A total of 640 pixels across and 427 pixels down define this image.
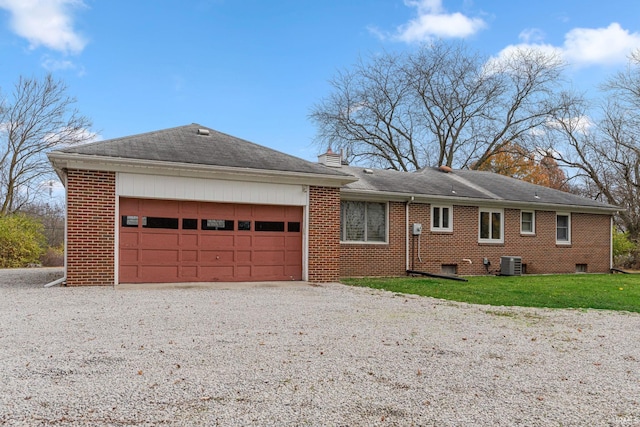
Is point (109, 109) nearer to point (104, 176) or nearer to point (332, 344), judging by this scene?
point (104, 176)

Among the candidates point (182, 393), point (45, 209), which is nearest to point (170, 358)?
point (182, 393)

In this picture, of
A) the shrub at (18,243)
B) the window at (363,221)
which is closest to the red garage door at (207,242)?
the window at (363,221)

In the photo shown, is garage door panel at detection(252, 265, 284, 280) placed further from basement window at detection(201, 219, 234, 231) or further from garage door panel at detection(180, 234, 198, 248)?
garage door panel at detection(180, 234, 198, 248)

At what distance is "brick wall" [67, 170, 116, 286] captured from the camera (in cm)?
1077

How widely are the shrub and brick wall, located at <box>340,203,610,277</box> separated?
42.9 ft

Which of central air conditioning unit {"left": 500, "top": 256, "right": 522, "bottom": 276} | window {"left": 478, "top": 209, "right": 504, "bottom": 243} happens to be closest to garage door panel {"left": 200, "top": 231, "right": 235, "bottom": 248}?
window {"left": 478, "top": 209, "right": 504, "bottom": 243}

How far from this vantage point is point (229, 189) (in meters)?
12.2

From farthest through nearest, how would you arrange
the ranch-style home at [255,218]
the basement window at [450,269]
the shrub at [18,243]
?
the shrub at [18,243]
the basement window at [450,269]
the ranch-style home at [255,218]

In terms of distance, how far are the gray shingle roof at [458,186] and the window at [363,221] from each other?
1.99 feet

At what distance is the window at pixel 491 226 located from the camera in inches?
703

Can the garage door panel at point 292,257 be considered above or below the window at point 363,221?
below

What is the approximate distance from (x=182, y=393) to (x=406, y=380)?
1932 mm

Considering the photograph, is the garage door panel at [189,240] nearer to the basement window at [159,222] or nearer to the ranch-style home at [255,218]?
the ranch-style home at [255,218]

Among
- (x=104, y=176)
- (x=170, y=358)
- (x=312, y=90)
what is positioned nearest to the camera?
(x=170, y=358)
